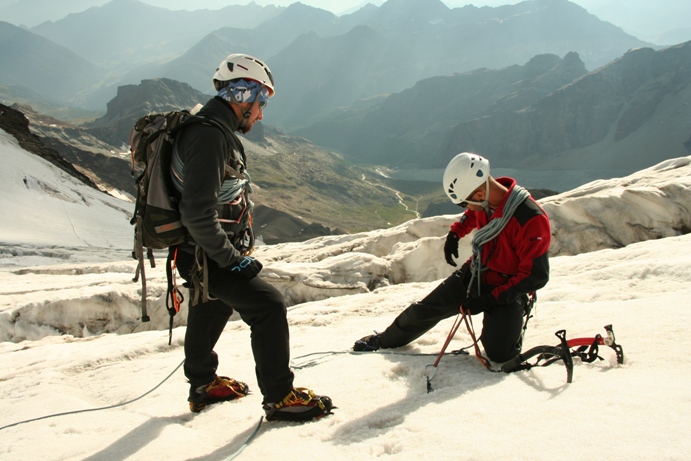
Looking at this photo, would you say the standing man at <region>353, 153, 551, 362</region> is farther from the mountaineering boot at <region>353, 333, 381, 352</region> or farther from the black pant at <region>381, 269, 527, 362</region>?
the mountaineering boot at <region>353, 333, 381, 352</region>

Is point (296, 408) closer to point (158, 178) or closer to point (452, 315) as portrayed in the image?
point (452, 315)

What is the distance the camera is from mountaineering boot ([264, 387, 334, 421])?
5352 mm

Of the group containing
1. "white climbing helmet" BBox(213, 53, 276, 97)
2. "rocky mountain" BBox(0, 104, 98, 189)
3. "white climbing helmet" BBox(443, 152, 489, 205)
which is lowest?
"white climbing helmet" BBox(443, 152, 489, 205)

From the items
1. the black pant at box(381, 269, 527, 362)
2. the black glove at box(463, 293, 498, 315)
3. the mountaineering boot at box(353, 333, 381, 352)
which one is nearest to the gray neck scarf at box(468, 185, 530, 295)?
the black pant at box(381, 269, 527, 362)

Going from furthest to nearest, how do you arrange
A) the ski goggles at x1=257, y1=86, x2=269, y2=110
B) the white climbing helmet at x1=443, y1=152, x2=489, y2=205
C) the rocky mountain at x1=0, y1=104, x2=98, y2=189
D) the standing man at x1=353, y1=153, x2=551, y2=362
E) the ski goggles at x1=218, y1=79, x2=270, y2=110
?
the rocky mountain at x1=0, y1=104, x2=98, y2=189
the white climbing helmet at x1=443, y1=152, x2=489, y2=205
the standing man at x1=353, y1=153, x2=551, y2=362
the ski goggles at x1=257, y1=86, x2=269, y2=110
the ski goggles at x1=218, y1=79, x2=270, y2=110

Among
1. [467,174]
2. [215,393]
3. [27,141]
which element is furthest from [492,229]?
[27,141]

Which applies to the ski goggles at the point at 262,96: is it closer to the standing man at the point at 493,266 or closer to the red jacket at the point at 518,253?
the standing man at the point at 493,266

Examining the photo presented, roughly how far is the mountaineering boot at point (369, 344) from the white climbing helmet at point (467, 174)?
105 inches

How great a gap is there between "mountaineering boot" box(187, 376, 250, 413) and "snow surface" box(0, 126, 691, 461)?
0.54 ft

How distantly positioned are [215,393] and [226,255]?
2167 millimetres

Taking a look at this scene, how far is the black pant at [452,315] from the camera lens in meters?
6.35

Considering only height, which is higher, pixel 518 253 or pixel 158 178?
pixel 158 178

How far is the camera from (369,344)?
7738 millimetres

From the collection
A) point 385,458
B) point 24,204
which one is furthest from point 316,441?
point 24,204
